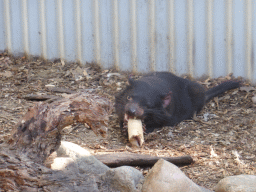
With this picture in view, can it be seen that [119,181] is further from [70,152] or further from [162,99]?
[162,99]

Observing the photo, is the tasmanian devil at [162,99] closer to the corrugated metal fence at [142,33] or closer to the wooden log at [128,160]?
the corrugated metal fence at [142,33]

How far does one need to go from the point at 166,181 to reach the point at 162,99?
205cm

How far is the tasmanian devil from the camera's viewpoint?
145 inches

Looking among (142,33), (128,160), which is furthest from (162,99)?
(128,160)

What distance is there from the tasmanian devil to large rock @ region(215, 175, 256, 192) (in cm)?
165

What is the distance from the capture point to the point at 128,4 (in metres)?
4.87

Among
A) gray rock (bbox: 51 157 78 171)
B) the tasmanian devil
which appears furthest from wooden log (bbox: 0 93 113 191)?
the tasmanian devil

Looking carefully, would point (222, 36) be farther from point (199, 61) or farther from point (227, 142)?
point (227, 142)

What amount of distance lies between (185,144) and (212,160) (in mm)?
599

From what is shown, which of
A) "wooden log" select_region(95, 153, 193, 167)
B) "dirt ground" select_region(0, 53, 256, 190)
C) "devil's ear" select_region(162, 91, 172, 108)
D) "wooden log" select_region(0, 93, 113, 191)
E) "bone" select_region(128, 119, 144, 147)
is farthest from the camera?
"devil's ear" select_region(162, 91, 172, 108)

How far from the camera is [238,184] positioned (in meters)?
1.96

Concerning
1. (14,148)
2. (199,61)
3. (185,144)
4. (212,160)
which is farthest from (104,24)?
(14,148)

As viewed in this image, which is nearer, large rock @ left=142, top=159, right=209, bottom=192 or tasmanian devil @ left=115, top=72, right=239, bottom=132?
large rock @ left=142, top=159, right=209, bottom=192

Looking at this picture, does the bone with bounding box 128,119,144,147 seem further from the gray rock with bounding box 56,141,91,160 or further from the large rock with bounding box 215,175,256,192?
the large rock with bounding box 215,175,256,192
